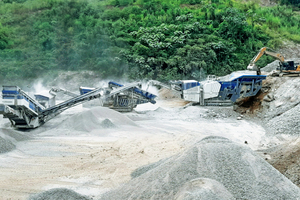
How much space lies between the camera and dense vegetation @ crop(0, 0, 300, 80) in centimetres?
2605

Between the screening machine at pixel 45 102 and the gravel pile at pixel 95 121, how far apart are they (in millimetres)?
707

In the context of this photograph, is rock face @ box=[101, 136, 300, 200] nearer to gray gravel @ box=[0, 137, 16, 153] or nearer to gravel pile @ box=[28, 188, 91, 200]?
gravel pile @ box=[28, 188, 91, 200]

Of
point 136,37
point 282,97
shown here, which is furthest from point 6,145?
point 136,37

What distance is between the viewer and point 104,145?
366 inches

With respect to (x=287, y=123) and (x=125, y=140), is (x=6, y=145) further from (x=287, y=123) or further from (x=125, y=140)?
(x=287, y=123)

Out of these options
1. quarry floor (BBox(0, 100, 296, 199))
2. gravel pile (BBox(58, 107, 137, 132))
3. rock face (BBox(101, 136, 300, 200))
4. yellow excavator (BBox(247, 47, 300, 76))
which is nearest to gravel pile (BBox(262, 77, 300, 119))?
yellow excavator (BBox(247, 47, 300, 76))

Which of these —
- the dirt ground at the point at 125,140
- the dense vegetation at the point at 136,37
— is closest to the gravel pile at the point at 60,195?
the dirt ground at the point at 125,140

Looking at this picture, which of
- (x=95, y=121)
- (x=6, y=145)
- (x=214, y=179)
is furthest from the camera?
(x=95, y=121)

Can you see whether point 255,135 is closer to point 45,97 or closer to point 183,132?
point 183,132

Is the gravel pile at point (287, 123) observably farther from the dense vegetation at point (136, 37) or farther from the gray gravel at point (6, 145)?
the dense vegetation at point (136, 37)

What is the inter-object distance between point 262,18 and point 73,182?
102 ft

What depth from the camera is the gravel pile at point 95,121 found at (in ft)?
36.6

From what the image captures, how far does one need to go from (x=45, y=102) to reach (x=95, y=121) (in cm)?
334

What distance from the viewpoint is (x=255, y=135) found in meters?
11.0
